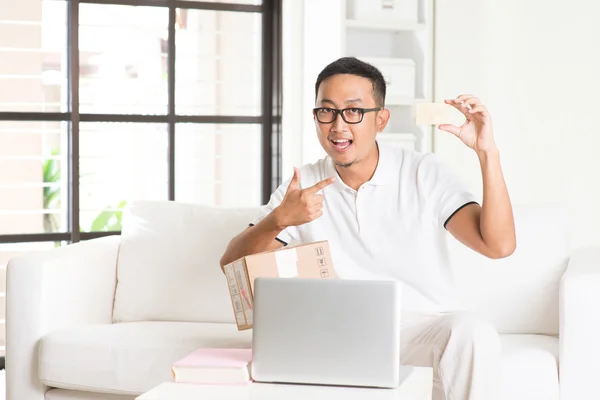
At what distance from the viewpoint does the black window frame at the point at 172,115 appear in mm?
3957

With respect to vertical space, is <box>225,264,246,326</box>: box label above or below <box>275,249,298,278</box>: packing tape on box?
below

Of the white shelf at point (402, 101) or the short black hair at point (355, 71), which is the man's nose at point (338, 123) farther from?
the white shelf at point (402, 101)

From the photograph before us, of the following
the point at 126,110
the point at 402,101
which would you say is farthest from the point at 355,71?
the point at 126,110

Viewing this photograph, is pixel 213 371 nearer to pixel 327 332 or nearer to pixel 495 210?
pixel 327 332

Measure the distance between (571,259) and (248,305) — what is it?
1.16 meters

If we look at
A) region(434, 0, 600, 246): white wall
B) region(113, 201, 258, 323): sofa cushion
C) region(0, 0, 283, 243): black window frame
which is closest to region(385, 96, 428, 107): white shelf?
region(434, 0, 600, 246): white wall

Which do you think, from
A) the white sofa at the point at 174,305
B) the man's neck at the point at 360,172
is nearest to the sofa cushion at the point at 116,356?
the white sofa at the point at 174,305

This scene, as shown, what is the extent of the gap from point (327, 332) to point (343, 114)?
32.0 inches

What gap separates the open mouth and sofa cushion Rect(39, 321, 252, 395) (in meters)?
0.59

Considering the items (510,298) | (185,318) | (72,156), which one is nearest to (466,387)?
(510,298)

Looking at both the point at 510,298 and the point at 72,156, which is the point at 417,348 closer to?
the point at 510,298

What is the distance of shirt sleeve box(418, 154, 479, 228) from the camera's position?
2.41 m

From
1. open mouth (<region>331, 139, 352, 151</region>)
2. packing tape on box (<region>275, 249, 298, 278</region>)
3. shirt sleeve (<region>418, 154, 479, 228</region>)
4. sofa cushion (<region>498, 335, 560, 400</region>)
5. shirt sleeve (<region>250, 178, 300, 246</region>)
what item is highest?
open mouth (<region>331, 139, 352, 151</region>)

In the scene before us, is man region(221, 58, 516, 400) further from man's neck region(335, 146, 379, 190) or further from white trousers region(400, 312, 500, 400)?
white trousers region(400, 312, 500, 400)
